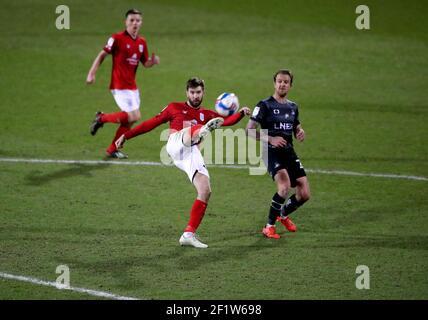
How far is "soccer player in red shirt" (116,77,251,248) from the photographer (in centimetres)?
1002

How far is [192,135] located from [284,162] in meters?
1.27

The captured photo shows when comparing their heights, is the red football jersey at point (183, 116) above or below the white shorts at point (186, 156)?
above

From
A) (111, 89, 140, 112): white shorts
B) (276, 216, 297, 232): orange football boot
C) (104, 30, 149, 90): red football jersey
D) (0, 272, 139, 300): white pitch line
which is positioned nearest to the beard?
(276, 216, 297, 232): orange football boot

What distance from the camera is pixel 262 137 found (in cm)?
1029

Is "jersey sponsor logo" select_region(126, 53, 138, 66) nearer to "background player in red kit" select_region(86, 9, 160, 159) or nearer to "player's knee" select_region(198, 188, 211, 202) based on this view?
"background player in red kit" select_region(86, 9, 160, 159)

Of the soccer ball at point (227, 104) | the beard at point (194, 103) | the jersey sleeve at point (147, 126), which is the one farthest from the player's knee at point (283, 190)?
the jersey sleeve at point (147, 126)

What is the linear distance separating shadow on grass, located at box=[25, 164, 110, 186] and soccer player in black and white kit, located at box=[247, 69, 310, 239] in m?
3.83

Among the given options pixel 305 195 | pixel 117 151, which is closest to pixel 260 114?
pixel 305 195

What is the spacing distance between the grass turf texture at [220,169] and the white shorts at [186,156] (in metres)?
0.90

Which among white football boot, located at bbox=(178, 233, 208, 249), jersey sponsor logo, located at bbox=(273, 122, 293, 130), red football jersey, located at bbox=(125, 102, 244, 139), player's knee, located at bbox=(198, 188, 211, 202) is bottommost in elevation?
white football boot, located at bbox=(178, 233, 208, 249)

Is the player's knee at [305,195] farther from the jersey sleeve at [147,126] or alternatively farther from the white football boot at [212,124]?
the jersey sleeve at [147,126]

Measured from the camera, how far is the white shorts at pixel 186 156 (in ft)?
33.4

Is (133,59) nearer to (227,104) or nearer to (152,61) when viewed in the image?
(152,61)
